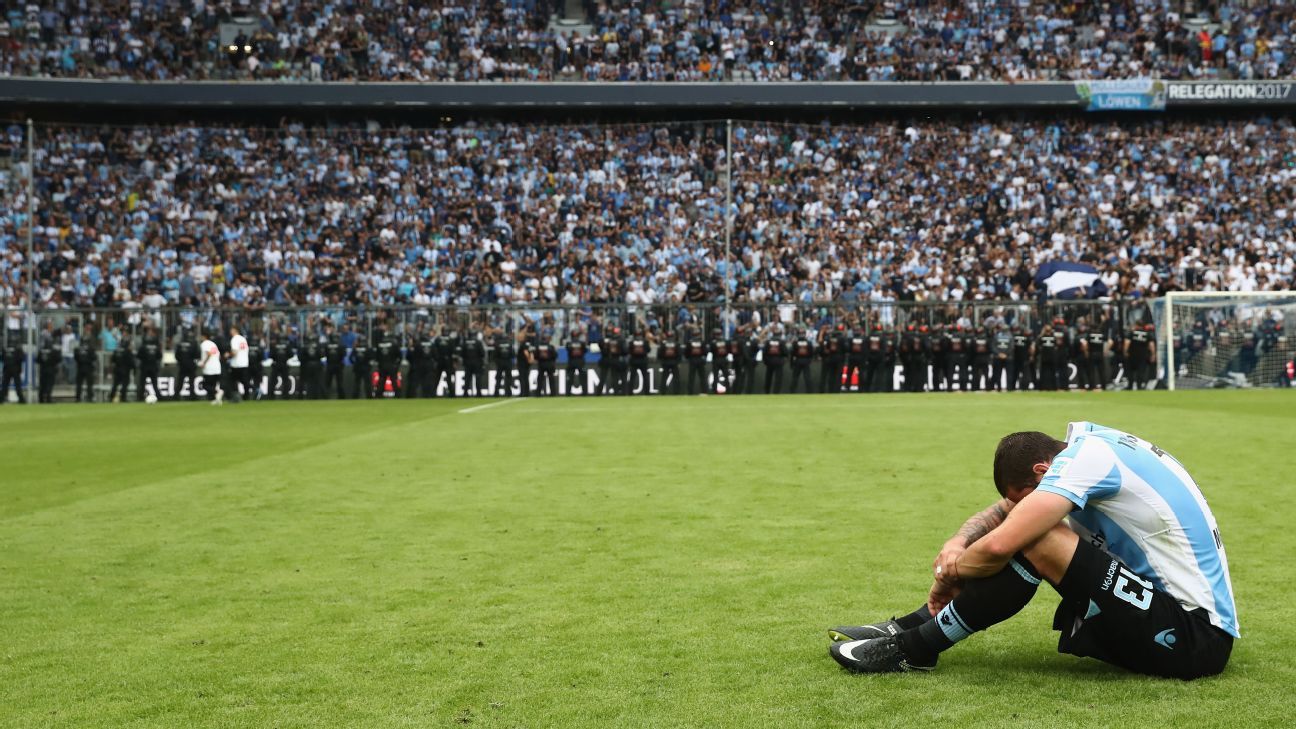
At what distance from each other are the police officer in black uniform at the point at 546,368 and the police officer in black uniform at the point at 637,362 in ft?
6.15

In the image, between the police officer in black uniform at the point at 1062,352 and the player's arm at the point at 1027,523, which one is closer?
the player's arm at the point at 1027,523

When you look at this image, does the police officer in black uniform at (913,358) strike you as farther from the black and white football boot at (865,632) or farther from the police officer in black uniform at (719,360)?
the black and white football boot at (865,632)

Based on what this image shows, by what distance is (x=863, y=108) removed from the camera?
45.5 meters

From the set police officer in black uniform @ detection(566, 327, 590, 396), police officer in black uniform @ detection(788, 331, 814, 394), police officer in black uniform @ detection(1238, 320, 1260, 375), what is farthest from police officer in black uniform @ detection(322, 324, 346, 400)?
police officer in black uniform @ detection(1238, 320, 1260, 375)

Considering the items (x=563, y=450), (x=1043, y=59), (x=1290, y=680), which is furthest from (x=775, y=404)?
(x=1043, y=59)

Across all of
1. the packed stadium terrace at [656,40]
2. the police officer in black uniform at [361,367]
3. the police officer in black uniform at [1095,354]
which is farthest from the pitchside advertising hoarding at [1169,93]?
the police officer in black uniform at [361,367]

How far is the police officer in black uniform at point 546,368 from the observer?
107ft

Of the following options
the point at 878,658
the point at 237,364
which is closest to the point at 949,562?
the point at 878,658

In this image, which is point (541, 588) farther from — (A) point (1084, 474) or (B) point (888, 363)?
(B) point (888, 363)

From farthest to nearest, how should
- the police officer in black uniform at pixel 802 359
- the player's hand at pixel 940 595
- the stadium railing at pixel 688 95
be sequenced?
1. the stadium railing at pixel 688 95
2. the police officer in black uniform at pixel 802 359
3. the player's hand at pixel 940 595

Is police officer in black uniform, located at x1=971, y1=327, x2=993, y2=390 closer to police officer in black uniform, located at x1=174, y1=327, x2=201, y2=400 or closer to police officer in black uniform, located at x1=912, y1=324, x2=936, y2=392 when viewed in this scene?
police officer in black uniform, located at x1=912, y1=324, x2=936, y2=392

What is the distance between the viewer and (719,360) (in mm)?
32969

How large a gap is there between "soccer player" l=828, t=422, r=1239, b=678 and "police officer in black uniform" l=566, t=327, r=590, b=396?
2830cm

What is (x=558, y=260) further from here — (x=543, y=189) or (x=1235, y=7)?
(x=1235, y=7)
